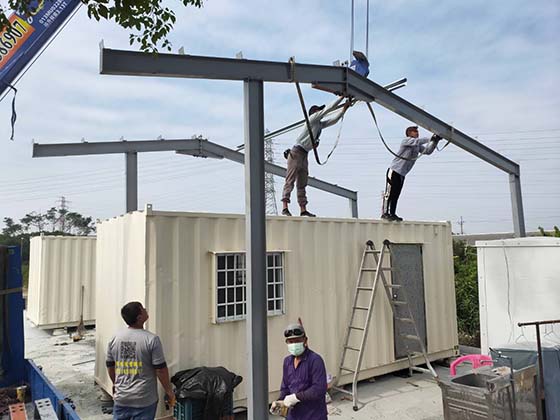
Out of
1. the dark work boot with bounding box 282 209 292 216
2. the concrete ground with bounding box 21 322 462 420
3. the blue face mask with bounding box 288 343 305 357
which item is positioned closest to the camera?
the blue face mask with bounding box 288 343 305 357

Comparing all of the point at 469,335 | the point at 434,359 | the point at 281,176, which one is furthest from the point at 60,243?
the point at 469,335

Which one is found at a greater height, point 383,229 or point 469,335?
point 383,229

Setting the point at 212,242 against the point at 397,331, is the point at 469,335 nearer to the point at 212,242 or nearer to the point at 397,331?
the point at 397,331

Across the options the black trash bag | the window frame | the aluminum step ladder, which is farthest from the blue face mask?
the aluminum step ladder

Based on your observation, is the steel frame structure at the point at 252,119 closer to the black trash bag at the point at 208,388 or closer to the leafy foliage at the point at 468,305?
the black trash bag at the point at 208,388

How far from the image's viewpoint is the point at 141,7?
11.0 feet

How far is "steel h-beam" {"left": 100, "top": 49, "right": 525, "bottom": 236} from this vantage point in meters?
3.87

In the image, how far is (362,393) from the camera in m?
6.77

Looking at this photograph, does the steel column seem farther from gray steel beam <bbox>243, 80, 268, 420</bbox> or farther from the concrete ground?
gray steel beam <bbox>243, 80, 268, 420</bbox>

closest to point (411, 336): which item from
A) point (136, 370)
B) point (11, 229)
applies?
point (136, 370)

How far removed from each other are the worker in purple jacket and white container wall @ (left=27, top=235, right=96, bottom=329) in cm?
1019

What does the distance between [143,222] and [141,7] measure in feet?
9.06

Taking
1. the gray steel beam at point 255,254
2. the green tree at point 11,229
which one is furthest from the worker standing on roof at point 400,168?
the green tree at point 11,229

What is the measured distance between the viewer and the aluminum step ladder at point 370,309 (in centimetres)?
676
